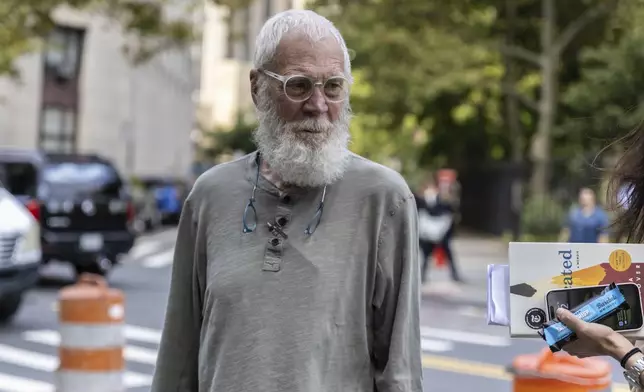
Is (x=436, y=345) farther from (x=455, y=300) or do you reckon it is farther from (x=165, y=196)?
(x=165, y=196)

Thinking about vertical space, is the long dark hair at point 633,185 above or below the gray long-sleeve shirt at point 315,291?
above

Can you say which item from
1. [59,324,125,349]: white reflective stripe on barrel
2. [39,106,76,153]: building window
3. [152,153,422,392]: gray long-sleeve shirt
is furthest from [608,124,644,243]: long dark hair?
[39,106,76,153]: building window

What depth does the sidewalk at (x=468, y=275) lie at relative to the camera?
17.1 meters

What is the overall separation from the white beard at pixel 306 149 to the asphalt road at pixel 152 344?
20.6 feet

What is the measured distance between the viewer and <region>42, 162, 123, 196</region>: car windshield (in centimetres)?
1609

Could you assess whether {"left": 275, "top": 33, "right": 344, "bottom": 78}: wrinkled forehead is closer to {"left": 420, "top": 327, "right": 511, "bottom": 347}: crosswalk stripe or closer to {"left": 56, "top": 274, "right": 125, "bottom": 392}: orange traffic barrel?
{"left": 56, "top": 274, "right": 125, "bottom": 392}: orange traffic barrel

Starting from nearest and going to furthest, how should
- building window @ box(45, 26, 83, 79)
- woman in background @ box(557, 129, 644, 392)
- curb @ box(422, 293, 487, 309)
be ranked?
woman in background @ box(557, 129, 644, 392)
curb @ box(422, 293, 487, 309)
building window @ box(45, 26, 83, 79)

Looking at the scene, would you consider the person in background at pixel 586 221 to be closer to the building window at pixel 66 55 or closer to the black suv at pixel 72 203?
the black suv at pixel 72 203

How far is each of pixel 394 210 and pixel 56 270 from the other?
17.1m

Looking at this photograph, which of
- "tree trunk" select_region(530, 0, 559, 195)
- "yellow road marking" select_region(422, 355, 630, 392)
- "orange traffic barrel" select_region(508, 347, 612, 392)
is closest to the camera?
"orange traffic barrel" select_region(508, 347, 612, 392)

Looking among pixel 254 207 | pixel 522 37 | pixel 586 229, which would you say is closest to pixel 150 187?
pixel 522 37

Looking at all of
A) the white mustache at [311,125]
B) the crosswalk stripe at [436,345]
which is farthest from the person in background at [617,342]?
the crosswalk stripe at [436,345]

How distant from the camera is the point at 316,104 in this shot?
111 inches

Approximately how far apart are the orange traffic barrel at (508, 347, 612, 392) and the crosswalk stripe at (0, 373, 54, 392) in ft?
17.4
